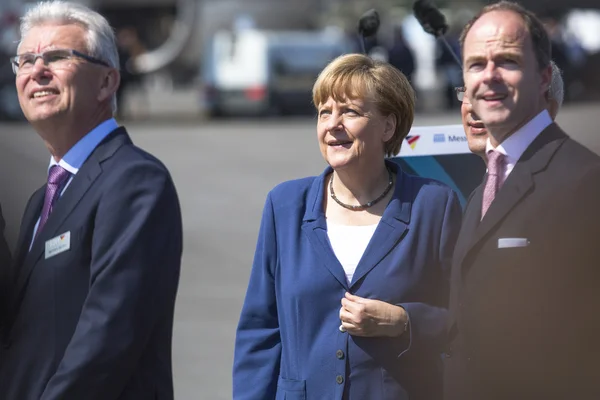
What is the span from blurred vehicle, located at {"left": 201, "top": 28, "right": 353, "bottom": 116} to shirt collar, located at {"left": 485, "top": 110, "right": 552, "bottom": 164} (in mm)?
19774

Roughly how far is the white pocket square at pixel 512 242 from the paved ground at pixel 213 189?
4.20 ft

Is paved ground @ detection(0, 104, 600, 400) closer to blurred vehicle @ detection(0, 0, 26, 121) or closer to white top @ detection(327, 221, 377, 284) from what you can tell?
blurred vehicle @ detection(0, 0, 26, 121)

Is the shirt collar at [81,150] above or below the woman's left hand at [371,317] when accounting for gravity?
above

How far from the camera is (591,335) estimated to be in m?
2.59

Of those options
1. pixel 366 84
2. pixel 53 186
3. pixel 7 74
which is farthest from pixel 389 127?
pixel 7 74

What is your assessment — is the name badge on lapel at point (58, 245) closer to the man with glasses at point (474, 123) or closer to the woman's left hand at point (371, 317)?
the woman's left hand at point (371, 317)

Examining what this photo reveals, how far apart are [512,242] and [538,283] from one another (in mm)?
120

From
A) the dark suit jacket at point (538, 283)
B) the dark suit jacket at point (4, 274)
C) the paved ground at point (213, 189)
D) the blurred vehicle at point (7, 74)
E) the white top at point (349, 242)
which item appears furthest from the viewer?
the blurred vehicle at point (7, 74)

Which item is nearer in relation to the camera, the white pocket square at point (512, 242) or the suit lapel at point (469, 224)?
the white pocket square at point (512, 242)

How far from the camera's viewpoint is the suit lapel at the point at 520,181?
8.92 feet

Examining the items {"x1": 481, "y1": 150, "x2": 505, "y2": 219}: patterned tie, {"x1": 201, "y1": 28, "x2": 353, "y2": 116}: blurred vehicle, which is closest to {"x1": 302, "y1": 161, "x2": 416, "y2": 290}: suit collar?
{"x1": 481, "y1": 150, "x2": 505, "y2": 219}: patterned tie

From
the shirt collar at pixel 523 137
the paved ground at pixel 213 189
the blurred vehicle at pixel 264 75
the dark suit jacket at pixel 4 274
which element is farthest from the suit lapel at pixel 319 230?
the blurred vehicle at pixel 264 75

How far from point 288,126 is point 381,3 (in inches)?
788

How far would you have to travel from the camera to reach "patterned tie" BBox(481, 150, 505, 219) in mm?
2828
